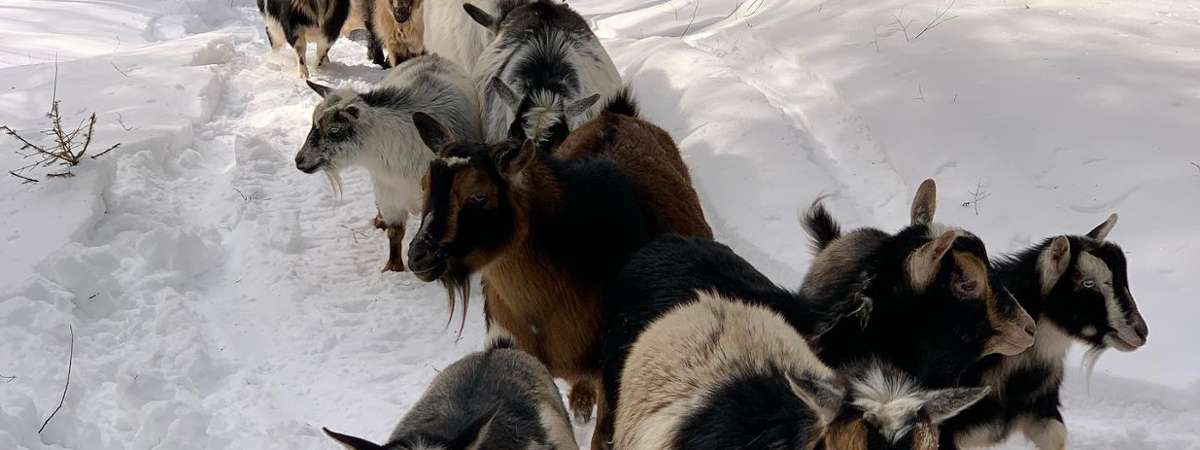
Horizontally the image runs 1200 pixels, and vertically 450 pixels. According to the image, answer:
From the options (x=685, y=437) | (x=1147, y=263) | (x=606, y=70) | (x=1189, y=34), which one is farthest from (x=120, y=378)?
(x=1189, y=34)

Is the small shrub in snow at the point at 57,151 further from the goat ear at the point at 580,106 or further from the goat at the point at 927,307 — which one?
the goat at the point at 927,307

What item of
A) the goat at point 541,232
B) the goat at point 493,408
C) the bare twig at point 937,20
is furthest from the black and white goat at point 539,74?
the bare twig at point 937,20

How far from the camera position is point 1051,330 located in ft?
13.3

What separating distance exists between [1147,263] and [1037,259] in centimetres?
174

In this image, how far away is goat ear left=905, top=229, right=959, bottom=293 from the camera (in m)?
3.56

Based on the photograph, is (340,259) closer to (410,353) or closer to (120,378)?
(410,353)

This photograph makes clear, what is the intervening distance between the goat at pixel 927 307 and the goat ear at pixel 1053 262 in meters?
0.34

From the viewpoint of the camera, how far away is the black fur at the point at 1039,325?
3.96m

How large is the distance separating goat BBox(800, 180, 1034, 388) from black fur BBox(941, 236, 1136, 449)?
0.90ft

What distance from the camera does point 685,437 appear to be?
3059mm

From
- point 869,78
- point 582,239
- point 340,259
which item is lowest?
point 340,259

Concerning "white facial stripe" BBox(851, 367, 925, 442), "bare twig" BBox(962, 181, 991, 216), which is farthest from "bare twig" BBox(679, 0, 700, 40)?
"white facial stripe" BBox(851, 367, 925, 442)

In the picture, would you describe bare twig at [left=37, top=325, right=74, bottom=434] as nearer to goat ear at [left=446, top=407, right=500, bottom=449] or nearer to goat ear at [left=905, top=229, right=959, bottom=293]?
goat ear at [left=446, top=407, right=500, bottom=449]

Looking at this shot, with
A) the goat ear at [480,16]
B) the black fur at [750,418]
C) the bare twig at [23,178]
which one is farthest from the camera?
the goat ear at [480,16]
